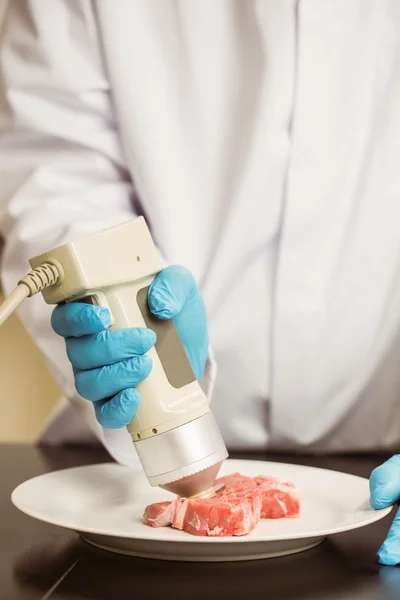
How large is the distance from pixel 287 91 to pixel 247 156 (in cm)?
10

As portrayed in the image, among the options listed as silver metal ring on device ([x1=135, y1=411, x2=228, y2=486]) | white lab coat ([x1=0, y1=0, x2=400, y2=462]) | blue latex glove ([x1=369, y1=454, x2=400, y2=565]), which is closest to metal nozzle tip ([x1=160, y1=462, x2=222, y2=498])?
silver metal ring on device ([x1=135, y1=411, x2=228, y2=486])

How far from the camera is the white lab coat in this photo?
3.61ft

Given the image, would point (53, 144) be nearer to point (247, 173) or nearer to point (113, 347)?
point (247, 173)

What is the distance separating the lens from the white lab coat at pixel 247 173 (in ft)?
3.61

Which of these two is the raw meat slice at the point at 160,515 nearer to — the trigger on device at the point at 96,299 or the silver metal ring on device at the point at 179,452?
the silver metal ring on device at the point at 179,452

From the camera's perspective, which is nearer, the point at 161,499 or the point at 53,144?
the point at 161,499

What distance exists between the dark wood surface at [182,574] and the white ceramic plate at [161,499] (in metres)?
0.01

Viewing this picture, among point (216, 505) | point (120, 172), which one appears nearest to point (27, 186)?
point (120, 172)

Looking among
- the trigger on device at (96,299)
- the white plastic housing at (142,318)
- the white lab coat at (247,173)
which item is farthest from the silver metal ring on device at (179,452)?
the white lab coat at (247,173)

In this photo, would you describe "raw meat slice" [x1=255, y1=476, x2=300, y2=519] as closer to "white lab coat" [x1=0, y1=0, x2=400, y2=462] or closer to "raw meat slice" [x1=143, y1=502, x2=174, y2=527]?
"raw meat slice" [x1=143, y1=502, x2=174, y2=527]

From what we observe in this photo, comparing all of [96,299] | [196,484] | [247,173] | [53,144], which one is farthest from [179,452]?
[53,144]

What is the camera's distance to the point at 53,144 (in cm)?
118

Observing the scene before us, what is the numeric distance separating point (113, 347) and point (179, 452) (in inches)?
4.7

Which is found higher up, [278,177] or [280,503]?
[278,177]
